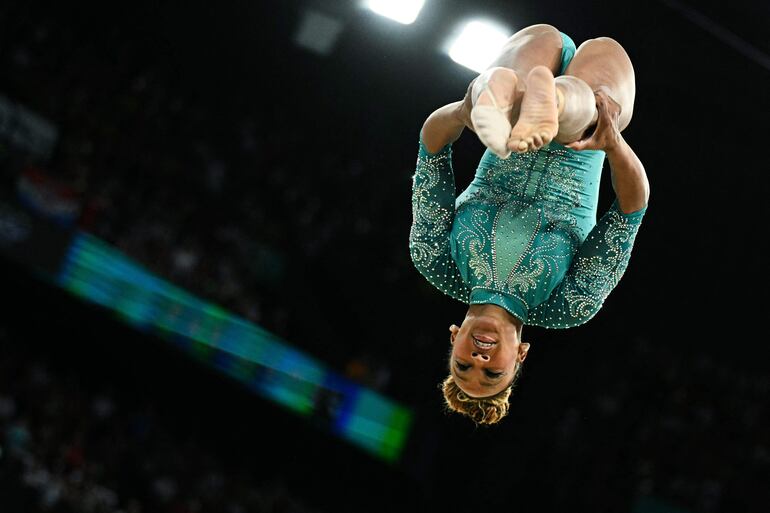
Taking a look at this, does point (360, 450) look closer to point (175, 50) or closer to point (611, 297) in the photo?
point (611, 297)

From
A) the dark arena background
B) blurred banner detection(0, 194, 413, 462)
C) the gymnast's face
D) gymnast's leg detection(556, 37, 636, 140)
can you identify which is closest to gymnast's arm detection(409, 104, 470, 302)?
the gymnast's face

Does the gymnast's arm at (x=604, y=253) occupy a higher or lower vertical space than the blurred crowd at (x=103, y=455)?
higher

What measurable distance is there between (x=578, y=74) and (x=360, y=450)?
18.4ft

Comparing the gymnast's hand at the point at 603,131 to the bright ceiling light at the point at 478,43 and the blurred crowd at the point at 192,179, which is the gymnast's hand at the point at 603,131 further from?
the blurred crowd at the point at 192,179

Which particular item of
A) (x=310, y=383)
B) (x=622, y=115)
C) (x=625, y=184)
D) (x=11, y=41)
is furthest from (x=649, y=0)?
(x=11, y=41)

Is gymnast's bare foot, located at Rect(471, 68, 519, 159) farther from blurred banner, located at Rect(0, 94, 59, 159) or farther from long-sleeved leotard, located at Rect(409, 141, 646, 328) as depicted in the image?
blurred banner, located at Rect(0, 94, 59, 159)

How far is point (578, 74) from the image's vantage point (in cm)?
273

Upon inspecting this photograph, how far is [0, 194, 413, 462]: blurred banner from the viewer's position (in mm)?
7457

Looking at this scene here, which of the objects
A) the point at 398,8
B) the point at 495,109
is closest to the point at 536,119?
the point at 495,109

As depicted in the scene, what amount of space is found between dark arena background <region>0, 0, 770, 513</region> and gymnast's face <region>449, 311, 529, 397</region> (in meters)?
4.29

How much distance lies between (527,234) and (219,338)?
5.38 m

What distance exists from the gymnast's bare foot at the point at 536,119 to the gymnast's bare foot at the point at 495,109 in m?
0.03

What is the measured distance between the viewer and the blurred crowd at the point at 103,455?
22.8 ft

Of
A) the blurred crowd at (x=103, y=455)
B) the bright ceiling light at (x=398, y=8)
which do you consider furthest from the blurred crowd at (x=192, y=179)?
the bright ceiling light at (x=398, y=8)
